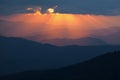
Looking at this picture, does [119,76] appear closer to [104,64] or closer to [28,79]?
[104,64]

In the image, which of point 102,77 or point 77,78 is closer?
point 102,77

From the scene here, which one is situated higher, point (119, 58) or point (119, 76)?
point (119, 58)

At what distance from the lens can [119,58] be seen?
81.9m

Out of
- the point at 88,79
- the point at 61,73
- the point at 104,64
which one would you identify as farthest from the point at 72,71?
the point at 88,79

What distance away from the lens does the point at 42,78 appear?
82.7 metres

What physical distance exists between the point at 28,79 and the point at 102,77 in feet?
66.0

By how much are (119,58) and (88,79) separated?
12.8 m

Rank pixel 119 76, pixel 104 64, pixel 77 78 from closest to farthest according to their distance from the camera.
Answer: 1. pixel 119 76
2. pixel 77 78
3. pixel 104 64

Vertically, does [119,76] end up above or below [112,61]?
below

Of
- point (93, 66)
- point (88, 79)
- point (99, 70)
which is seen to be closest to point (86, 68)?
point (93, 66)

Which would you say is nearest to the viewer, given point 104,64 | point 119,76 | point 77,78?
point 119,76

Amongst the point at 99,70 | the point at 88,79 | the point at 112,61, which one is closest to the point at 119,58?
the point at 112,61

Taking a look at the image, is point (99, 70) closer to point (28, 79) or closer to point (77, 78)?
point (77, 78)

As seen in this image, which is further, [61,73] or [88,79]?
[61,73]
